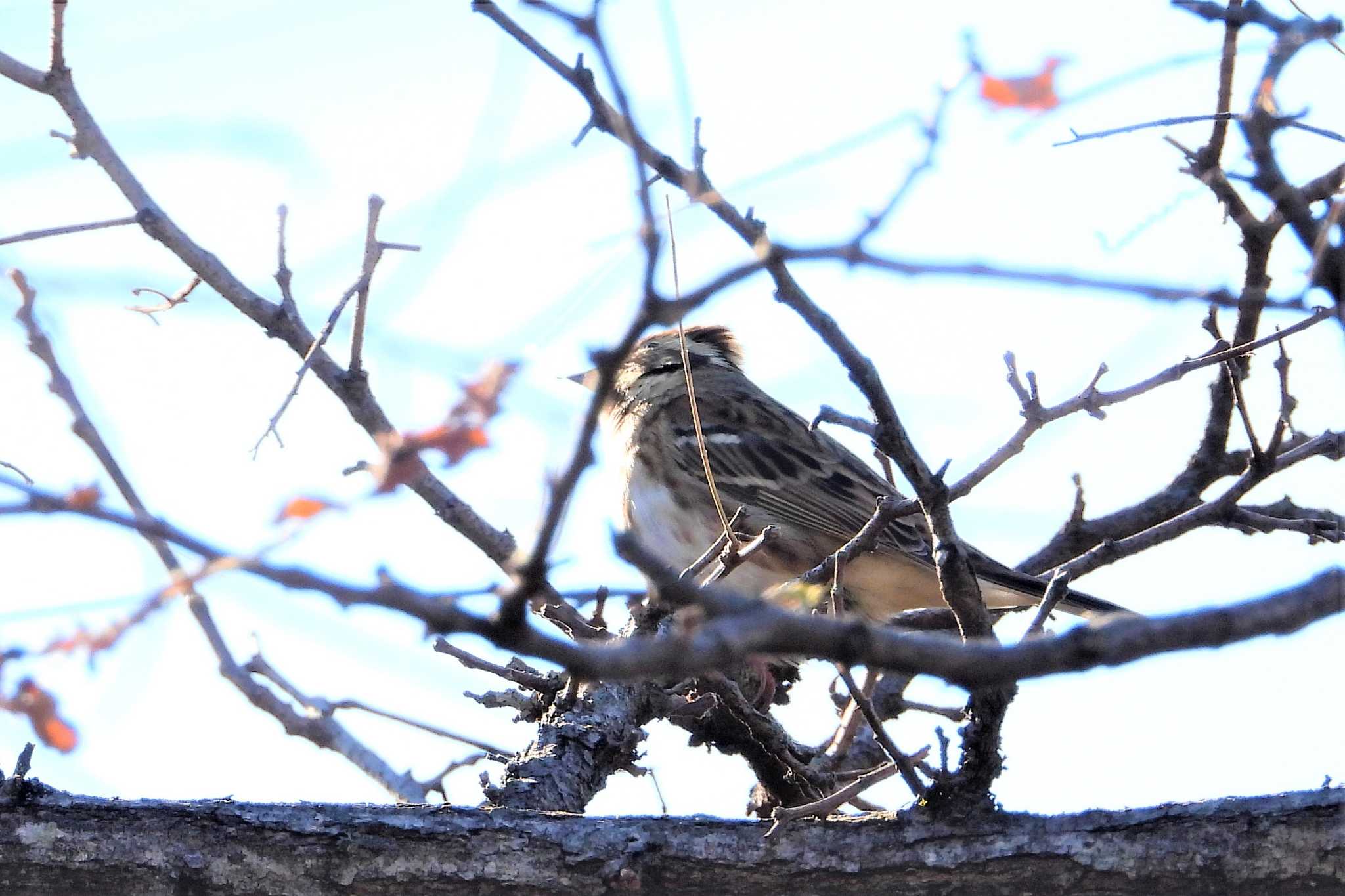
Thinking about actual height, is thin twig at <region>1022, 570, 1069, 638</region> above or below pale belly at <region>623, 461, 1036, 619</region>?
below

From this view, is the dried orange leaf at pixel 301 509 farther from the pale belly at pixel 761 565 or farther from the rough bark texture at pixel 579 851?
the pale belly at pixel 761 565

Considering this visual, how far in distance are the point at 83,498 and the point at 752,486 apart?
5372mm

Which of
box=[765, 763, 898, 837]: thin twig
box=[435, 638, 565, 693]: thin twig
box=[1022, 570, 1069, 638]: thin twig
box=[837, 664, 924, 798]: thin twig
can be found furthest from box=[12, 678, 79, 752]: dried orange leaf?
box=[1022, 570, 1069, 638]: thin twig

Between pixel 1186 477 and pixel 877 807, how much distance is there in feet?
6.18

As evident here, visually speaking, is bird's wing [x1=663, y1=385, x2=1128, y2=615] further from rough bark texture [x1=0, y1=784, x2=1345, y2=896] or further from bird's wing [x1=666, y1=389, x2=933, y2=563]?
rough bark texture [x1=0, y1=784, x2=1345, y2=896]

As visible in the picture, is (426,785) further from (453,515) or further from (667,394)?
(667,394)

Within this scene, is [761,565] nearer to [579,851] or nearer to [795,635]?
[579,851]

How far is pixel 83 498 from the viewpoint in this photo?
61.1 inches

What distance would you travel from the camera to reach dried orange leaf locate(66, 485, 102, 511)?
1494 mm

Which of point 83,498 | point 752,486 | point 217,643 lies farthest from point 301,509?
point 752,486

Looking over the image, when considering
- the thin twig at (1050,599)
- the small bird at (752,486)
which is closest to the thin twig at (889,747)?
the thin twig at (1050,599)

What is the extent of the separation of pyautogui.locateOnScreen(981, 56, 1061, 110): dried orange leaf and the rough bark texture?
1498 millimetres

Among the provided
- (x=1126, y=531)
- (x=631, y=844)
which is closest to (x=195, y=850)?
(x=631, y=844)

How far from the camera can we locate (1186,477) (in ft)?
17.1
